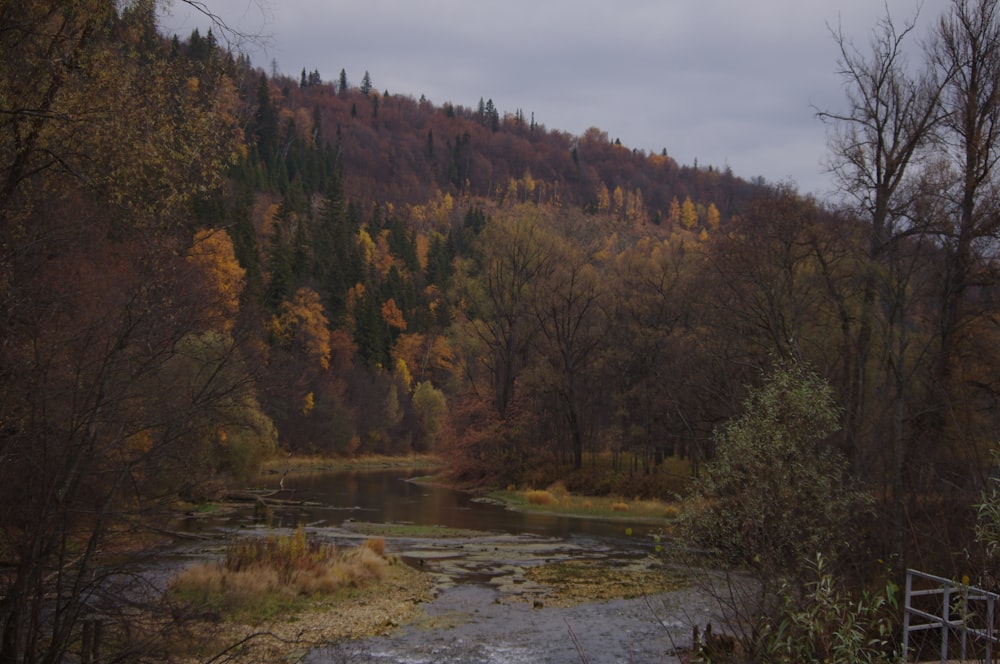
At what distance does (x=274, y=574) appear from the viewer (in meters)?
21.0

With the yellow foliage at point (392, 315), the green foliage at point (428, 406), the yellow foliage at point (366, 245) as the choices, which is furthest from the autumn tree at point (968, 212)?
the yellow foliage at point (366, 245)

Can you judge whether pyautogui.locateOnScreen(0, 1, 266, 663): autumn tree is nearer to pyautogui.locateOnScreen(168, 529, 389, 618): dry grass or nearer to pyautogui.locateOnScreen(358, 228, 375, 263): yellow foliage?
pyautogui.locateOnScreen(168, 529, 389, 618): dry grass

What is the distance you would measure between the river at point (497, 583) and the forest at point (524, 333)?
13.3 feet

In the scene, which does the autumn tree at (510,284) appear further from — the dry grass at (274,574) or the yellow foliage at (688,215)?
the yellow foliage at (688,215)

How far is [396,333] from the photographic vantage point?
348 feet

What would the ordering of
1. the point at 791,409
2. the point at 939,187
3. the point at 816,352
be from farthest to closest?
1. the point at 816,352
2. the point at 939,187
3. the point at 791,409

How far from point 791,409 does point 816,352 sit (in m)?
15.5

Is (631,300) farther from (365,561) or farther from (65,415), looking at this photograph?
(65,415)

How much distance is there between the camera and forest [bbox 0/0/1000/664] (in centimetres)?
989

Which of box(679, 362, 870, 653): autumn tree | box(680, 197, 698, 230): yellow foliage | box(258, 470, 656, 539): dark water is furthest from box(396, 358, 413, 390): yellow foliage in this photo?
box(680, 197, 698, 230): yellow foliage

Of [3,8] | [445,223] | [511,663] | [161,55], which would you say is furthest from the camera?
[445,223]

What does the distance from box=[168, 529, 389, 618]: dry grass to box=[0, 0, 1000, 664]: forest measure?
4.82 meters

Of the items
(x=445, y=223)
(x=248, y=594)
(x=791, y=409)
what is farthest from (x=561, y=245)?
(x=445, y=223)

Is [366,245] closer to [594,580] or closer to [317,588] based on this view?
[594,580]
